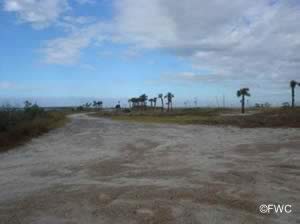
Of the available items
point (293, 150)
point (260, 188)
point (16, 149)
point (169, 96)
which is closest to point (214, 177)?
point (260, 188)

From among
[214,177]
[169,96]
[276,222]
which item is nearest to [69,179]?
[214,177]

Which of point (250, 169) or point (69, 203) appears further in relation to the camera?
point (250, 169)

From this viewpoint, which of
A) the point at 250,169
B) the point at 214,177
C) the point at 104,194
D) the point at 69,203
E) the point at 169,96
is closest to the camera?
the point at 69,203

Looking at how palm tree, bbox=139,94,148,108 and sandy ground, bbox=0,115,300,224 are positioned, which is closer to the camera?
sandy ground, bbox=0,115,300,224

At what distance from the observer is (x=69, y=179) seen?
453 inches

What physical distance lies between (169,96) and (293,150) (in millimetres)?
103167

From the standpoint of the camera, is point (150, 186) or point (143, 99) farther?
point (143, 99)

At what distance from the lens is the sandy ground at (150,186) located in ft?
25.1

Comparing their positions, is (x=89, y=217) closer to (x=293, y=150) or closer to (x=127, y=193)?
(x=127, y=193)

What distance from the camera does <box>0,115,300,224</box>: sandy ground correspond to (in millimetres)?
7652

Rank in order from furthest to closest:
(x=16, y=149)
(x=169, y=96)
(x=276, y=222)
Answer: (x=169, y=96) → (x=16, y=149) → (x=276, y=222)

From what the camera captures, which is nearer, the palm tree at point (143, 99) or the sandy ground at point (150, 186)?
the sandy ground at point (150, 186)

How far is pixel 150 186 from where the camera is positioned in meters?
10.2

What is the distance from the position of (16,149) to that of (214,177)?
40.6 feet
